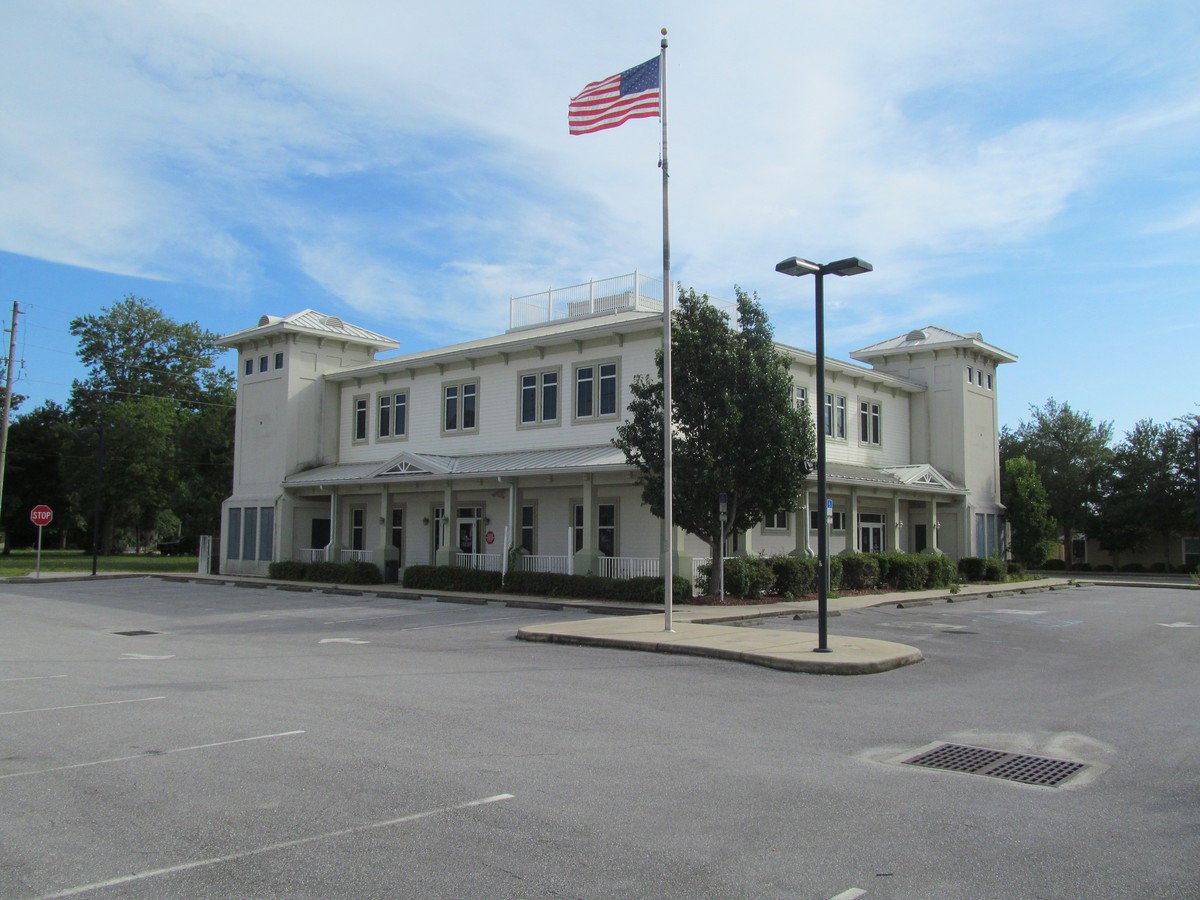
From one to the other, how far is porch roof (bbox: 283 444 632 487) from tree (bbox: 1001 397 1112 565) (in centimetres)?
3473

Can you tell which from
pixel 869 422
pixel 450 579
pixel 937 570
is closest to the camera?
pixel 450 579

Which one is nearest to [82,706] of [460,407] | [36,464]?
[460,407]

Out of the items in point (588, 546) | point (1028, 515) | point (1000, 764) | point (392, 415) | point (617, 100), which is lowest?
point (1000, 764)

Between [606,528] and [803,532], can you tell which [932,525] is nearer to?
[803,532]

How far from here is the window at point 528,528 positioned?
3038 centimetres

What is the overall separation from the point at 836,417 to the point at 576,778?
28.2m

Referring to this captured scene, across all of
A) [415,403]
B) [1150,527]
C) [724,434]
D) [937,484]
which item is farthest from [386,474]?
[1150,527]

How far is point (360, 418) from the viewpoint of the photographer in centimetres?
3716

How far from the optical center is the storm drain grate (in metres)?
7.55

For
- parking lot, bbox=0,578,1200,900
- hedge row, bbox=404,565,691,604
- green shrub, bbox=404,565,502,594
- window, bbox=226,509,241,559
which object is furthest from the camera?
window, bbox=226,509,241,559

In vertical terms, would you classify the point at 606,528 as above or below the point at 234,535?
above

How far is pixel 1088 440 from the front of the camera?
55.1 m

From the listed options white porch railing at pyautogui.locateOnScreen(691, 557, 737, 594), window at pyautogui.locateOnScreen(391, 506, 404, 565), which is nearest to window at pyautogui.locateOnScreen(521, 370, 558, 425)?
white porch railing at pyautogui.locateOnScreen(691, 557, 737, 594)

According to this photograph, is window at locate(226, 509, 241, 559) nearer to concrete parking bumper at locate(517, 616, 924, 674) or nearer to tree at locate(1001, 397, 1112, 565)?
concrete parking bumper at locate(517, 616, 924, 674)
